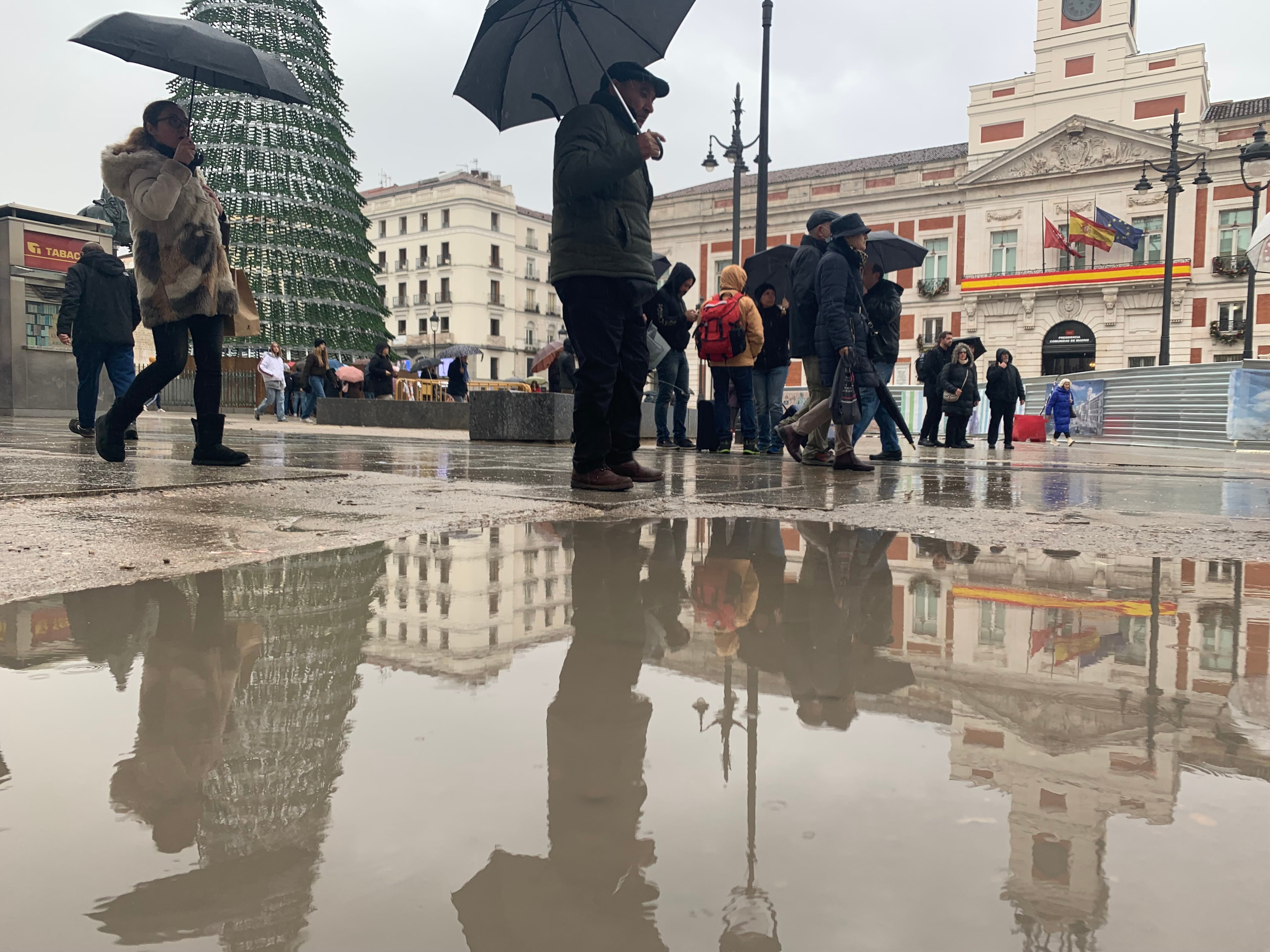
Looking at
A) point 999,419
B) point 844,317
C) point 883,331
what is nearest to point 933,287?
point 999,419

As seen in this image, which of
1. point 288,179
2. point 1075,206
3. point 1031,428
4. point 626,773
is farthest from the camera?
point 1075,206

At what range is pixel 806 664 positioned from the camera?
1.54 meters

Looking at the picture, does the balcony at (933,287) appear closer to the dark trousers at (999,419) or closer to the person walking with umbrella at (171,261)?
the dark trousers at (999,419)

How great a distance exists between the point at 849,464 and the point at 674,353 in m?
4.15

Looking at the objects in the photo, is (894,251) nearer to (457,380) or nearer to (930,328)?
(457,380)

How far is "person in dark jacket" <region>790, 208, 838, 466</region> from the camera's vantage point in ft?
22.1

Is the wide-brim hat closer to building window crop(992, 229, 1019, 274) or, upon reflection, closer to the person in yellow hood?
the person in yellow hood

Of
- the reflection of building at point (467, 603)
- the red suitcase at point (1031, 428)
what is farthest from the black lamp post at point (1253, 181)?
the reflection of building at point (467, 603)

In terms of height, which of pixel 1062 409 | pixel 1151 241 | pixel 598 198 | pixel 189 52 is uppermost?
pixel 1151 241

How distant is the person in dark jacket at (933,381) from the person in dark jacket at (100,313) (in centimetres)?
982

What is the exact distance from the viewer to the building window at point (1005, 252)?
129ft

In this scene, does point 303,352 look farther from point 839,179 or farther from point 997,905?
point 997,905

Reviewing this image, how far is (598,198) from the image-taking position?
4090 millimetres

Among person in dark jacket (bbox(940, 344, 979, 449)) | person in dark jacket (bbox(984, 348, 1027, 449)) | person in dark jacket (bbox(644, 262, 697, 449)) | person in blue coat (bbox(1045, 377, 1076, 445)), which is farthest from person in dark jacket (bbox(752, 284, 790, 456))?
person in blue coat (bbox(1045, 377, 1076, 445))
